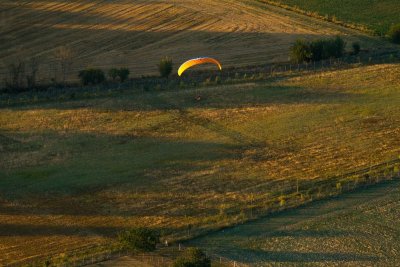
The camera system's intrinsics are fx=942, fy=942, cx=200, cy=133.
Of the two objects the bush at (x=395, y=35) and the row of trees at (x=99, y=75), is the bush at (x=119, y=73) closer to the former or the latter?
the row of trees at (x=99, y=75)

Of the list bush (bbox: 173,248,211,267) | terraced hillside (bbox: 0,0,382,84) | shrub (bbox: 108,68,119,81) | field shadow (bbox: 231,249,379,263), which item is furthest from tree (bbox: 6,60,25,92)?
bush (bbox: 173,248,211,267)

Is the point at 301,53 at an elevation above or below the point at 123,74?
above

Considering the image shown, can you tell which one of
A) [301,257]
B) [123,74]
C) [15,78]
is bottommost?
[301,257]

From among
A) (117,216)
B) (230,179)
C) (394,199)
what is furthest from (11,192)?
(394,199)

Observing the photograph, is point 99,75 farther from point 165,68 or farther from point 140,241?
point 140,241

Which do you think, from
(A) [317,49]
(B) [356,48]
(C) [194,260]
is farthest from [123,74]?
(C) [194,260]

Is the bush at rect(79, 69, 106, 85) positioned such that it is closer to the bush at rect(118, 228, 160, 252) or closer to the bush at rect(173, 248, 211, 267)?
the bush at rect(118, 228, 160, 252)

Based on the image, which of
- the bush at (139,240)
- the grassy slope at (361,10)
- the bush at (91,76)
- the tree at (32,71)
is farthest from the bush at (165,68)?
the bush at (139,240)
